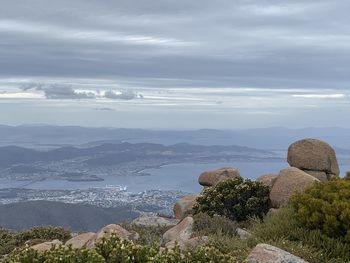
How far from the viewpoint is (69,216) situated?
19188 centimetres

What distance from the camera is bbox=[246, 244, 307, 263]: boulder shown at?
12.9 m

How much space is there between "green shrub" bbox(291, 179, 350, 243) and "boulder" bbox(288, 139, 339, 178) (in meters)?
13.0

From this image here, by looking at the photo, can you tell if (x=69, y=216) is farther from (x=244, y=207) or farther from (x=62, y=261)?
(x=62, y=261)

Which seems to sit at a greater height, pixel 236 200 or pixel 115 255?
pixel 115 255

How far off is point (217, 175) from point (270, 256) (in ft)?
73.2

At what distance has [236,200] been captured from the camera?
85.4 feet

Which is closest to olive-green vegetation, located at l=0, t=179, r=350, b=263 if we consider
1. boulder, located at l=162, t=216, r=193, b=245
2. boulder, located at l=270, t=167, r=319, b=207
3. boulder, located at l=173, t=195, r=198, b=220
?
boulder, located at l=162, t=216, r=193, b=245

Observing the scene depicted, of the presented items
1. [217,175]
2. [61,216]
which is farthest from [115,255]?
[61,216]

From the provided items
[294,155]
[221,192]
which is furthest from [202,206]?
[294,155]

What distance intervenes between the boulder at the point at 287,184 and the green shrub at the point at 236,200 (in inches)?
39.5

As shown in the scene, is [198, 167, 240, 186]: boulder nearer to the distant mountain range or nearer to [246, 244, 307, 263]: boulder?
[246, 244, 307, 263]: boulder

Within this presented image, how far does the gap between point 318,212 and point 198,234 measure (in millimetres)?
4610

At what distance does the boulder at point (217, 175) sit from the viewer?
114 feet

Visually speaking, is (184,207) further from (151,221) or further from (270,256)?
(270,256)
